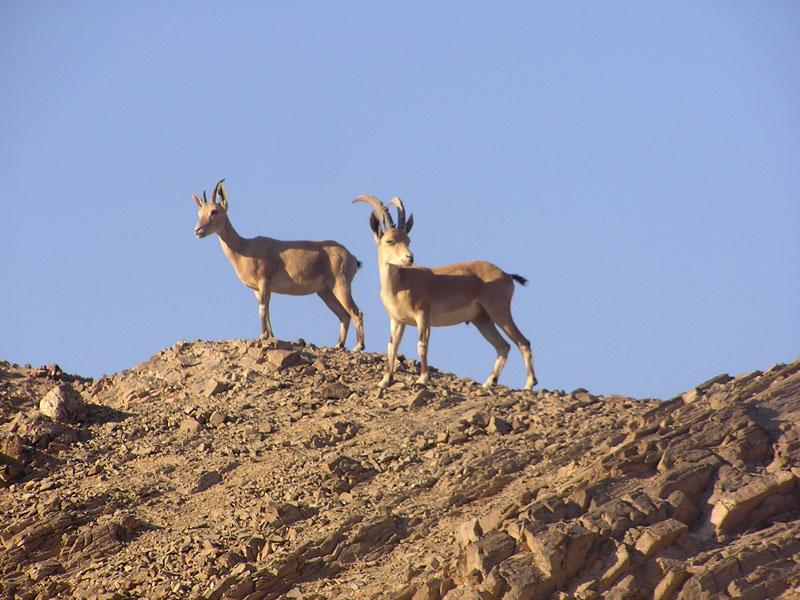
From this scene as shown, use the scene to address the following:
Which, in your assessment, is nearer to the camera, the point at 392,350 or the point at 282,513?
the point at 282,513

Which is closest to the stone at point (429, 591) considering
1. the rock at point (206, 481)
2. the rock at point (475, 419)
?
the rock at point (475, 419)

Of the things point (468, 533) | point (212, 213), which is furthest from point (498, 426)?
point (212, 213)

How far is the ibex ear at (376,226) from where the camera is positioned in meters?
18.7

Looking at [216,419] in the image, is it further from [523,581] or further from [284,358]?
[523,581]

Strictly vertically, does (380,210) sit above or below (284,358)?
above

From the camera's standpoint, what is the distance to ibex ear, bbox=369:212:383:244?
1866 cm

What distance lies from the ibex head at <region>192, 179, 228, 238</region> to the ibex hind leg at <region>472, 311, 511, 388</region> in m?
5.65

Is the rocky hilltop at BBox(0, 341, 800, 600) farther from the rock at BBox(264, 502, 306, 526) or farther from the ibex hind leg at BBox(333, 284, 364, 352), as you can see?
the ibex hind leg at BBox(333, 284, 364, 352)

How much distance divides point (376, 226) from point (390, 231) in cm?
41

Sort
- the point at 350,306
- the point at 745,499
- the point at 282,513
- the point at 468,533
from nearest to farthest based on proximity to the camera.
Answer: the point at 745,499 < the point at 468,533 < the point at 282,513 < the point at 350,306

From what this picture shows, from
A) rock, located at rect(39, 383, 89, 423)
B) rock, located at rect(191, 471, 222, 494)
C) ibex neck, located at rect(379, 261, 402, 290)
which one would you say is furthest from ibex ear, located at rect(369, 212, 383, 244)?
rock, located at rect(39, 383, 89, 423)

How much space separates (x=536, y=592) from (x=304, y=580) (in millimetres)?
3062

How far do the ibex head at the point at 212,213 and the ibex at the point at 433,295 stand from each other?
366 centimetres

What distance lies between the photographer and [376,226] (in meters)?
18.7
